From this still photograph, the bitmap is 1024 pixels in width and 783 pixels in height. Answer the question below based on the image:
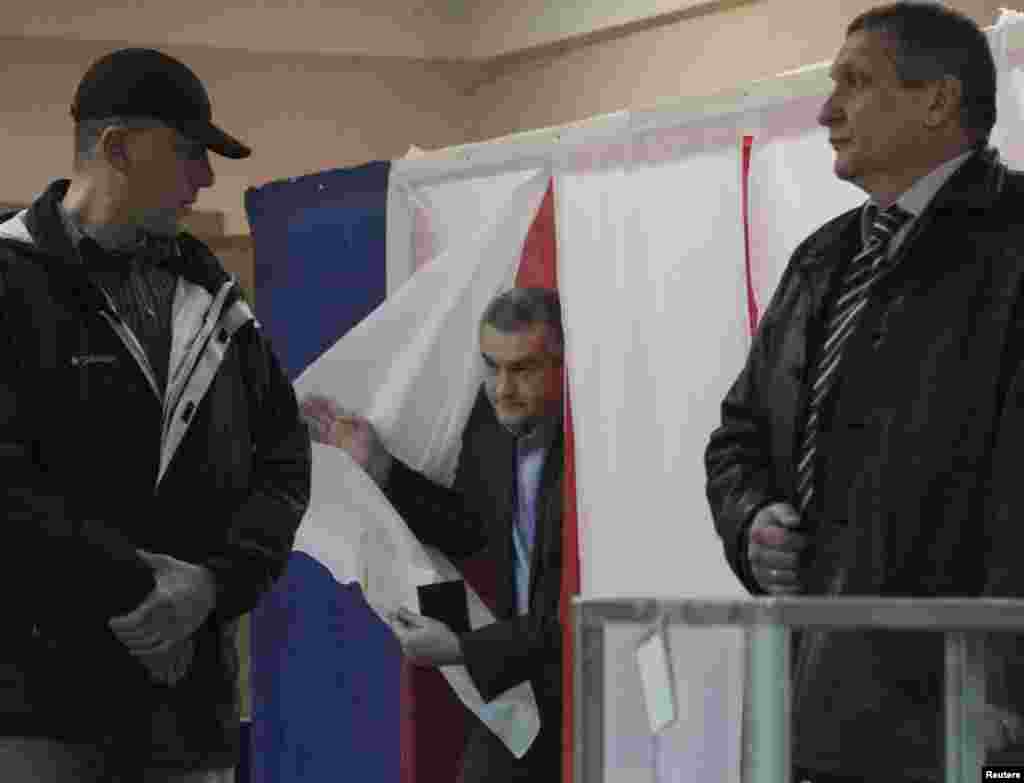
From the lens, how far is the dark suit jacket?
3436 millimetres

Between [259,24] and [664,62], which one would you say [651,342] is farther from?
[259,24]

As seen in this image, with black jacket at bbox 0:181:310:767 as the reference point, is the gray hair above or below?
above

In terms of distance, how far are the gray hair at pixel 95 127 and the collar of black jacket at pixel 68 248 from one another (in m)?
0.05

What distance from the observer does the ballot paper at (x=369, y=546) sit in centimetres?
362

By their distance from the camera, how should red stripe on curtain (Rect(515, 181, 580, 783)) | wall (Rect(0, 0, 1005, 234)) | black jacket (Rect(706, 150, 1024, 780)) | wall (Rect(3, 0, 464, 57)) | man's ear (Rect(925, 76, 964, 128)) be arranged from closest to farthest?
black jacket (Rect(706, 150, 1024, 780)), man's ear (Rect(925, 76, 964, 128)), red stripe on curtain (Rect(515, 181, 580, 783)), wall (Rect(0, 0, 1005, 234)), wall (Rect(3, 0, 464, 57))

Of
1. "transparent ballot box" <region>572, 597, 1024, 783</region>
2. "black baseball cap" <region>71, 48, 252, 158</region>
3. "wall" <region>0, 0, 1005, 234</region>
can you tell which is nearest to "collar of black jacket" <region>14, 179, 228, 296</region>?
"black baseball cap" <region>71, 48, 252, 158</region>

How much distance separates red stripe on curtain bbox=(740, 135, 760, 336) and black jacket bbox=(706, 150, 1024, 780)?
2.57ft

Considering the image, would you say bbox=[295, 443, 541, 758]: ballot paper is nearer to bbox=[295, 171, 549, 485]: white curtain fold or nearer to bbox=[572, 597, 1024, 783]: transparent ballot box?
bbox=[295, 171, 549, 485]: white curtain fold

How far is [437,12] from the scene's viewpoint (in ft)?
21.8

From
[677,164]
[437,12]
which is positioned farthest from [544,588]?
[437,12]

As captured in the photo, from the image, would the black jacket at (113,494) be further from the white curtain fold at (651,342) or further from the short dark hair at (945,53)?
the short dark hair at (945,53)

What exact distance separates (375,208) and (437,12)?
2.89 meters

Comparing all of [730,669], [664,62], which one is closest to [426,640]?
[730,669]

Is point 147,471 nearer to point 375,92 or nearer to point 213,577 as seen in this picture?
point 213,577
